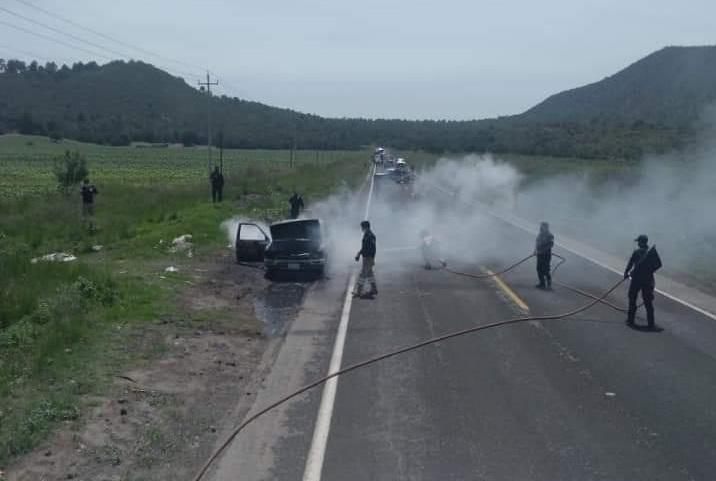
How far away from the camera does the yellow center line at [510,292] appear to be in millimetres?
17453

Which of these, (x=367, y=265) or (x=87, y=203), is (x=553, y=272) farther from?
(x=87, y=203)

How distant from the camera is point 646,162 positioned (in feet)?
225

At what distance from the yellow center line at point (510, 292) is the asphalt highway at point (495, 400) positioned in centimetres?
12

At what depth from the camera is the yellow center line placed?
Result: 687 inches

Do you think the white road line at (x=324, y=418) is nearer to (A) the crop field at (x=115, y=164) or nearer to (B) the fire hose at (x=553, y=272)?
(B) the fire hose at (x=553, y=272)

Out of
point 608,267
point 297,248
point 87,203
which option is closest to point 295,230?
point 297,248

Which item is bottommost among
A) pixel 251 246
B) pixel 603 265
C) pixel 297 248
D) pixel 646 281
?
pixel 603 265

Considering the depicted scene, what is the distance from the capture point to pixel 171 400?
1062 cm

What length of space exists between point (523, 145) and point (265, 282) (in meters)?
101

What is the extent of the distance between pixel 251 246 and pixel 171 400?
1377 cm

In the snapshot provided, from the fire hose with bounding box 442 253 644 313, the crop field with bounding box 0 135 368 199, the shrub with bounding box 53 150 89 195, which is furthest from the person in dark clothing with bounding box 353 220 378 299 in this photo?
the crop field with bounding box 0 135 368 199

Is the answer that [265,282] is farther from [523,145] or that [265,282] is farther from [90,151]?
[90,151]

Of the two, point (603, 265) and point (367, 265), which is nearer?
point (367, 265)

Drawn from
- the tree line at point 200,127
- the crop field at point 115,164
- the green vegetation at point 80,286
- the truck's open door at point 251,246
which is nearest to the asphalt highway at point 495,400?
the green vegetation at point 80,286
